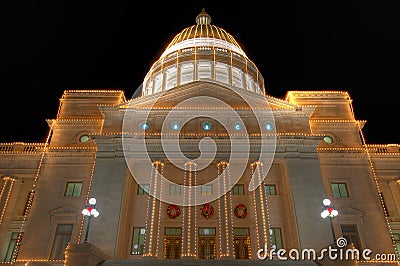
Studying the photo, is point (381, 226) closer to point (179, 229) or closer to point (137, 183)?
point (179, 229)

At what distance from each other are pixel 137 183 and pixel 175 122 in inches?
243

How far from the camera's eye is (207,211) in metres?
29.7

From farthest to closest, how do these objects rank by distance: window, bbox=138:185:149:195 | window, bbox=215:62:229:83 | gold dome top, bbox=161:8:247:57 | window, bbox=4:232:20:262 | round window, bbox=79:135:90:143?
gold dome top, bbox=161:8:247:57
window, bbox=215:62:229:83
round window, bbox=79:135:90:143
window, bbox=4:232:20:262
window, bbox=138:185:149:195

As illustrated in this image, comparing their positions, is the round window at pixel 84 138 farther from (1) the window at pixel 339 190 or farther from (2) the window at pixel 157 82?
(1) the window at pixel 339 190

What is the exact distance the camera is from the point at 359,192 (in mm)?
30859

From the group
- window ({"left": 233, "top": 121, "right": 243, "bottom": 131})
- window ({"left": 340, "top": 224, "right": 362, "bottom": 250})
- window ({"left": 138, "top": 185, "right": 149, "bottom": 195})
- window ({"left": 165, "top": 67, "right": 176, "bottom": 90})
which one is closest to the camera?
window ({"left": 340, "top": 224, "right": 362, "bottom": 250})

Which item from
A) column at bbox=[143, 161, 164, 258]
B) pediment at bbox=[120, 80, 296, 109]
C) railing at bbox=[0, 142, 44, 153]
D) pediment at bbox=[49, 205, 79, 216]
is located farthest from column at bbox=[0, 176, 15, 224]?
column at bbox=[143, 161, 164, 258]

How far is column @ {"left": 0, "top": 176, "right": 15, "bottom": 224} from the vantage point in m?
33.2

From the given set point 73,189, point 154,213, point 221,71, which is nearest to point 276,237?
point 154,213

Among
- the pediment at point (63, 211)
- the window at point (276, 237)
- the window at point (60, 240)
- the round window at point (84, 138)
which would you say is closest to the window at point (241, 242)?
the window at point (276, 237)

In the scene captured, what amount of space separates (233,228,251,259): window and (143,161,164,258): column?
593cm

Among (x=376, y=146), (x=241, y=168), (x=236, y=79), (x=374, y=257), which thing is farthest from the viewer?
(x=236, y=79)

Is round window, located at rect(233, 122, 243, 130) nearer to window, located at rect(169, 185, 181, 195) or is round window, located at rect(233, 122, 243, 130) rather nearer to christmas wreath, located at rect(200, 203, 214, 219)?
window, located at rect(169, 185, 181, 195)

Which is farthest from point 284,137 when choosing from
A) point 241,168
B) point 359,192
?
point 359,192
